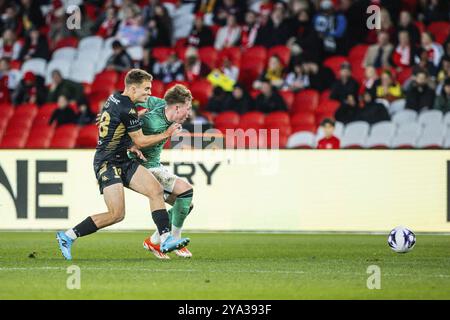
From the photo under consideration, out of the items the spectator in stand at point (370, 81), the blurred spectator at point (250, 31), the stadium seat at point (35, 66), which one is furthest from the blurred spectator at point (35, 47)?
the spectator in stand at point (370, 81)

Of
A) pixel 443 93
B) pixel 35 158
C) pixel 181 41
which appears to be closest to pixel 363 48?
pixel 443 93

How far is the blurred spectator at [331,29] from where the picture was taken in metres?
20.4

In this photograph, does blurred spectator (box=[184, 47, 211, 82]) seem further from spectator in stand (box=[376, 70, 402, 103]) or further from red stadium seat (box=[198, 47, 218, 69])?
spectator in stand (box=[376, 70, 402, 103])

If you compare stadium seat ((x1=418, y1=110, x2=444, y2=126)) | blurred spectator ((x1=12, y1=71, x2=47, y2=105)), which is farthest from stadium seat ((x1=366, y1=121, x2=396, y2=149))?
blurred spectator ((x1=12, y1=71, x2=47, y2=105))

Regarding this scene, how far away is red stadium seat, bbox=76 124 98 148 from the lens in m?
19.1

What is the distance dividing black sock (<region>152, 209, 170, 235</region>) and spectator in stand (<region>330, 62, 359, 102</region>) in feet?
27.3

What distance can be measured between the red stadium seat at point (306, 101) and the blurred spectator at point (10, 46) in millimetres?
7199

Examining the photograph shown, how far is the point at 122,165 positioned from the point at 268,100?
28.2 feet

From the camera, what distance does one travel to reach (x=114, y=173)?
1093cm

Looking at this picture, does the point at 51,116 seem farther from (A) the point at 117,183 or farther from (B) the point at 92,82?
(A) the point at 117,183

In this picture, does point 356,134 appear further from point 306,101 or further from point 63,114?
point 63,114

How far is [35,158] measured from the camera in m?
16.1

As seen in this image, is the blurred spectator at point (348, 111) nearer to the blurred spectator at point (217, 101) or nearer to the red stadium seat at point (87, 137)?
the blurred spectator at point (217, 101)

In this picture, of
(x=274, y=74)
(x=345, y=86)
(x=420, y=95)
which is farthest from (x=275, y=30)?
(x=420, y=95)
